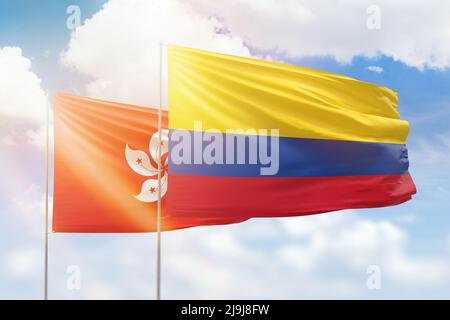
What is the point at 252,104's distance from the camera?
7.56m

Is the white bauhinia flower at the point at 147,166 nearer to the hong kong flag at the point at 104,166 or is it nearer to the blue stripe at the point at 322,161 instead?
the hong kong flag at the point at 104,166

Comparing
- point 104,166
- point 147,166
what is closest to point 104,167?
point 104,166

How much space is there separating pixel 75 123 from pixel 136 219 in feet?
6.02

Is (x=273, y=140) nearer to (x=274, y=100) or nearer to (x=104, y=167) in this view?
(x=274, y=100)

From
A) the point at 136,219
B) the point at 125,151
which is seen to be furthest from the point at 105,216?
the point at 125,151

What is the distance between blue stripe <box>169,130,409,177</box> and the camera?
7.25 meters

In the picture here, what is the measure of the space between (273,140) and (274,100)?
1.93 feet

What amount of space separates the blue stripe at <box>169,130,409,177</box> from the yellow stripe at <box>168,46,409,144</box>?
12 centimetres

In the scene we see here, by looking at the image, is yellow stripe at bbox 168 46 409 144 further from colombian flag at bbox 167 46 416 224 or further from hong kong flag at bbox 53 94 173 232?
hong kong flag at bbox 53 94 173 232

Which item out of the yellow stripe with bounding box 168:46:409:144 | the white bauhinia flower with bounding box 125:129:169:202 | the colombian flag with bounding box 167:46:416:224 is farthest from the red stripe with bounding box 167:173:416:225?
the white bauhinia flower with bounding box 125:129:169:202

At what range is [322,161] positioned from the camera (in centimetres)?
777

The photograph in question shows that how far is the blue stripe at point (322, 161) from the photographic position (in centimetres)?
725

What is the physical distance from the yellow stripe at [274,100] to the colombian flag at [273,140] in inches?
0.6

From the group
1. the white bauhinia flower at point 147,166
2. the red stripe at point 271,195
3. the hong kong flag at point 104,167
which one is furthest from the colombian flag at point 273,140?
the hong kong flag at point 104,167
